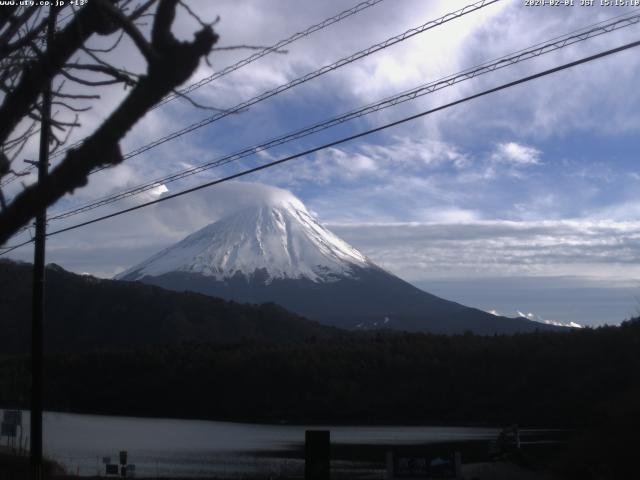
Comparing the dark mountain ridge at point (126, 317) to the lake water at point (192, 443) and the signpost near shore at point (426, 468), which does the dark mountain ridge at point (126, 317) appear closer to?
the lake water at point (192, 443)

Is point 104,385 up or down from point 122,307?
down

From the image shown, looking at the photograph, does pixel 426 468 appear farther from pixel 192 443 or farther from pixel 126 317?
pixel 126 317

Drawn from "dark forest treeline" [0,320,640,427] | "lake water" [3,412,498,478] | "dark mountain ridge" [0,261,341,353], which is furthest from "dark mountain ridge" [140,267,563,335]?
"lake water" [3,412,498,478]

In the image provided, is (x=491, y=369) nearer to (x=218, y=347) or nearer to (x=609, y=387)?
(x=609, y=387)

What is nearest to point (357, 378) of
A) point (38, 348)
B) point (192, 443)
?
point (192, 443)

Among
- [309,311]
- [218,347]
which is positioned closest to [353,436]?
[218,347]

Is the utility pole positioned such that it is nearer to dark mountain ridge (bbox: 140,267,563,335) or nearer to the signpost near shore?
the signpost near shore

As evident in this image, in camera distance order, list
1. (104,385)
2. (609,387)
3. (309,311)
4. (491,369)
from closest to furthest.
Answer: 1. (609,387)
2. (491,369)
3. (104,385)
4. (309,311)
